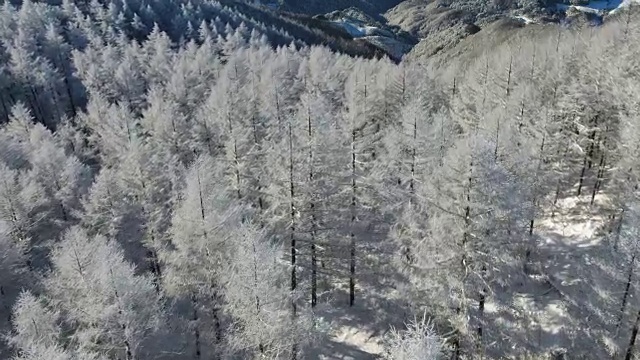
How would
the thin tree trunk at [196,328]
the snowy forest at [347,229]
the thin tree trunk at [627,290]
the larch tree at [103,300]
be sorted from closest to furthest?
the thin tree trunk at [627,290]
the snowy forest at [347,229]
the larch tree at [103,300]
the thin tree trunk at [196,328]

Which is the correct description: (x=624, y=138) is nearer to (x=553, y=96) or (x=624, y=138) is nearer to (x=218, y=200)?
(x=553, y=96)

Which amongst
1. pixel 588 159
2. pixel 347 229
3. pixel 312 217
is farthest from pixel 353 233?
pixel 588 159

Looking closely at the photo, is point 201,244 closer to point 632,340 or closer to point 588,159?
point 632,340

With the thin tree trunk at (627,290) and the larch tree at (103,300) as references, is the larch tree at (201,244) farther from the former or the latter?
the thin tree trunk at (627,290)

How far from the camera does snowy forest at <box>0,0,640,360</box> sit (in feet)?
73.4

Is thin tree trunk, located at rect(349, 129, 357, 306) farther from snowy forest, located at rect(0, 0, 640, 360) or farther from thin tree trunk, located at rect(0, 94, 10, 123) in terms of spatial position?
thin tree trunk, located at rect(0, 94, 10, 123)

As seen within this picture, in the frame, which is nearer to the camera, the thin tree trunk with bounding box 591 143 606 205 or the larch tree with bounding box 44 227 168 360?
the larch tree with bounding box 44 227 168 360

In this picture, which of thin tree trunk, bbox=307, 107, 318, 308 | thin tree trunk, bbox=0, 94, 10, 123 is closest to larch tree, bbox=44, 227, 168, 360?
thin tree trunk, bbox=307, 107, 318, 308

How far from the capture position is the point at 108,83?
213ft

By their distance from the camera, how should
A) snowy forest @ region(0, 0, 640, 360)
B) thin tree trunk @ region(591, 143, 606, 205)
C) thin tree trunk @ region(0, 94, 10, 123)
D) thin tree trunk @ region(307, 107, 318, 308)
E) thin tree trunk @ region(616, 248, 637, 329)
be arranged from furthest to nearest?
thin tree trunk @ region(0, 94, 10, 123)
thin tree trunk @ region(591, 143, 606, 205)
thin tree trunk @ region(307, 107, 318, 308)
snowy forest @ region(0, 0, 640, 360)
thin tree trunk @ region(616, 248, 637, 329)

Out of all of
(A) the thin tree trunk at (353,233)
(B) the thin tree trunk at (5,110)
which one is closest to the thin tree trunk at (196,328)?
(A) the thin tree trunk at (353,233)

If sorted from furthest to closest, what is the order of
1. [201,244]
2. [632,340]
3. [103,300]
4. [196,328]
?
[196,328], [201,244], [103,300], [632,340]

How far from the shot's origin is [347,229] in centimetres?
2928

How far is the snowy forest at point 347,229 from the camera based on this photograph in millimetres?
22375
